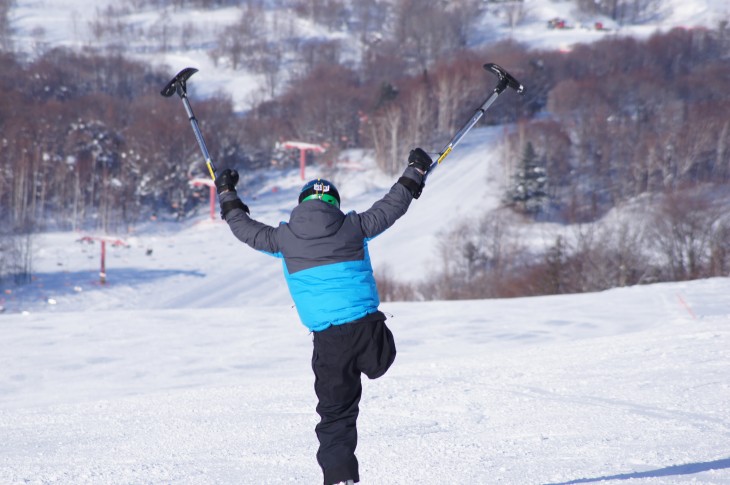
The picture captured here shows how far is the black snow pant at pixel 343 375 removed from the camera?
3.86m

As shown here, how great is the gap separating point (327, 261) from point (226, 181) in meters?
0.77

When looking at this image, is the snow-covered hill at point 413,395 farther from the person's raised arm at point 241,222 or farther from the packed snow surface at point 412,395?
the person's raised arm at point 241,222

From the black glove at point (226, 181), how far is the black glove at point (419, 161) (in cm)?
85

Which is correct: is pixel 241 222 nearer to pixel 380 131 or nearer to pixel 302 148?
pixel 302 148

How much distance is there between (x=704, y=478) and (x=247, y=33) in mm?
92487

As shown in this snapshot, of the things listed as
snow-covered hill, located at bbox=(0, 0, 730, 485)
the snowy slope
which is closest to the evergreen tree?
snow-covered hill, located at bbox=(0, 0, 730, 485)

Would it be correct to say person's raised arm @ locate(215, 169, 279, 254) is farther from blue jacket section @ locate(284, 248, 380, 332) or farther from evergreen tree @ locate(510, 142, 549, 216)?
evergreen tree @ locate(510, 142, 549, 216)

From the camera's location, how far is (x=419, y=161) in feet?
14.2

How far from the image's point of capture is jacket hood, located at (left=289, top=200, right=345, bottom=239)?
386cm

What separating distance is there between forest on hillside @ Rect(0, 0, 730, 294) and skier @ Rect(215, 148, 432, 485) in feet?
91.3

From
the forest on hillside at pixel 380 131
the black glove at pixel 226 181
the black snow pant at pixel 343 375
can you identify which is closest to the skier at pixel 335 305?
the black snow pant at pixel 343 375

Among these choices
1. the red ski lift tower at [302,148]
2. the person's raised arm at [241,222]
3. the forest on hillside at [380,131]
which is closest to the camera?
the person's raised arm at [241,222]

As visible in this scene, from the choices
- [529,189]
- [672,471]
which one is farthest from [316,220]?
[529,189]

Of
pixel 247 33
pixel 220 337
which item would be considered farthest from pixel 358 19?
pixel 220 337
